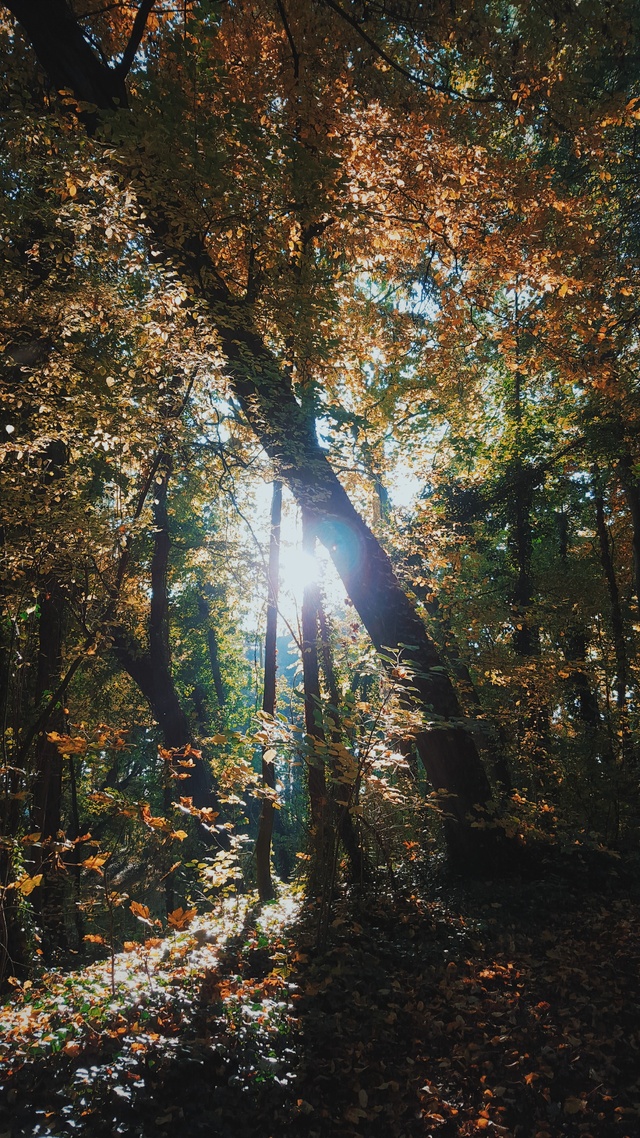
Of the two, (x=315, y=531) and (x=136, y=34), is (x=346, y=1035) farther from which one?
(x=136, y=34)

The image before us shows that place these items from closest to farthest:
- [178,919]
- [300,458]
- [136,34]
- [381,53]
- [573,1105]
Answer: [573,1105] → [178,919] → [381,53] → [136,34] → [300,458]

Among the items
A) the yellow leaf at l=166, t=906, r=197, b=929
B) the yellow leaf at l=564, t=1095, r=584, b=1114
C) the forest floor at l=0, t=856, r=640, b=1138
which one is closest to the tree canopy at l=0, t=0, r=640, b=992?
the yellow leaf at l=166, t=906, r=197, b=929

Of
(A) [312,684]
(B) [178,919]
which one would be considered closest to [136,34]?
(B) [178,919]

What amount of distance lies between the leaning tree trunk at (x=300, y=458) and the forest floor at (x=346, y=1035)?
1624 mm

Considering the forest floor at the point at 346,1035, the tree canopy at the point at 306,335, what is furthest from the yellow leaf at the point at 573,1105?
the tree canopy at the point at 306,335

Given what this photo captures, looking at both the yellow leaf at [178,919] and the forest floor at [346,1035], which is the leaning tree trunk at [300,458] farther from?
the yellow leaf at [178,919]

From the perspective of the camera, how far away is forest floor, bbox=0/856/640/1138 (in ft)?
8.99

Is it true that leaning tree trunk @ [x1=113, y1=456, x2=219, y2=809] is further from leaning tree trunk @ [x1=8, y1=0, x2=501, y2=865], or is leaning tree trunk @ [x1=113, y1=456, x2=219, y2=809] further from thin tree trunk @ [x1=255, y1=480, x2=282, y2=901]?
leaning tree trunk @ [x1=8, y1=0, x2=501, y2=865]

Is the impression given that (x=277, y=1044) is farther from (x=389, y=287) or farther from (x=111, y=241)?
(x=389, y=287)

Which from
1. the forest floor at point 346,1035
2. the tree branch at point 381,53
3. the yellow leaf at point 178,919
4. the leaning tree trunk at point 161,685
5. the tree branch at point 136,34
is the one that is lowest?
the forest floor at point 346,1035

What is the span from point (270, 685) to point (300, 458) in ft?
12.8

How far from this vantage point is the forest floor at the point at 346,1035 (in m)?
2.74

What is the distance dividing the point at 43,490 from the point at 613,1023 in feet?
22.3

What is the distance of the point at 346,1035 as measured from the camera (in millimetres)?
3543
